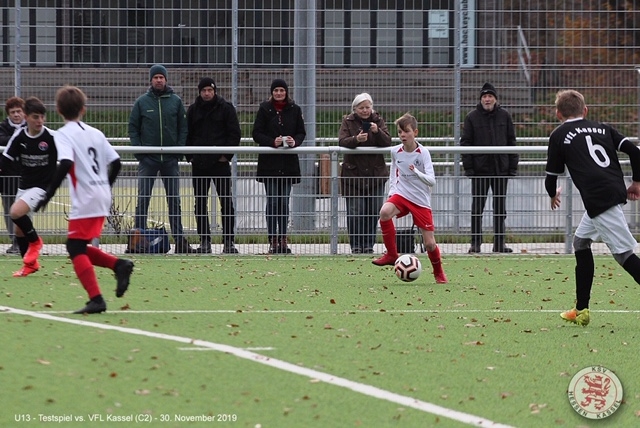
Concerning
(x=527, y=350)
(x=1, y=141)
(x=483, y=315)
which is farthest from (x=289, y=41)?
(x=527, y=350)

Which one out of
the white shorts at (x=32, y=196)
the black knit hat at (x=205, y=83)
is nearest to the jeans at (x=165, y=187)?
the black knit hat at (x=205, y=83)

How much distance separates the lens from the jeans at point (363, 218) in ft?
53.3

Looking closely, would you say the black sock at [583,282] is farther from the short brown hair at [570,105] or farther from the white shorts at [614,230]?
the short brown hair at [570,105]

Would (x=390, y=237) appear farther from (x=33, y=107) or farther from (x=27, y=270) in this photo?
(x=33, y=107)

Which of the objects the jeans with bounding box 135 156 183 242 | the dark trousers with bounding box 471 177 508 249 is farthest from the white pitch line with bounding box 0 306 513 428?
the dark trousers with bounding box 471 177 508 249

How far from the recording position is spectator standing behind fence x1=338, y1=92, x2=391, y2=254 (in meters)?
16.2

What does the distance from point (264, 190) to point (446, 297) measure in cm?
497

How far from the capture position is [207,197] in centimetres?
1606

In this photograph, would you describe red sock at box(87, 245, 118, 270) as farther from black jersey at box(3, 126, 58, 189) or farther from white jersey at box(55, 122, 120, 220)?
black jersey at box(3, 126, 58, 189)

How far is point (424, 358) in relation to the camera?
817 cm

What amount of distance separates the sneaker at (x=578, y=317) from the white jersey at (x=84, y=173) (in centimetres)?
347

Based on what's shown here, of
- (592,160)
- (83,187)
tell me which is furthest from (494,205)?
(83,187)

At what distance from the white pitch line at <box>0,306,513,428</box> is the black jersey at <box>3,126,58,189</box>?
3.39 meters

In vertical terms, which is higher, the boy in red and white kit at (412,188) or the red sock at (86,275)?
the boy in red and white kit at (412,188)
